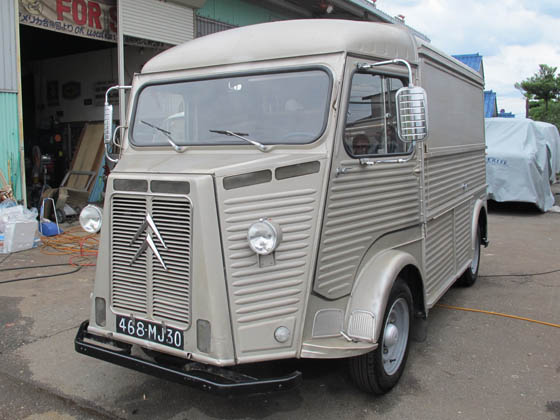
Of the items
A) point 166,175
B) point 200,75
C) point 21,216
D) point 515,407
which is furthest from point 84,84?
point 515,407

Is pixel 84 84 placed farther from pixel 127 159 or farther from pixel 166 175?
pixel 166 175

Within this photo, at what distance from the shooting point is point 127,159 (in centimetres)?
374

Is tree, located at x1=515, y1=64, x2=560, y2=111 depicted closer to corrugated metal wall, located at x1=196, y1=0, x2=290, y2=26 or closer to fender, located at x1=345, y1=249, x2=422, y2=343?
corrugated metal wall, located at x1=196, y1=0, x2=290, y2=26

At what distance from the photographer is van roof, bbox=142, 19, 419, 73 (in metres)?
3.45

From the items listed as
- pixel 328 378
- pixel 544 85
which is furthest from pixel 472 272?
pixel 544 85

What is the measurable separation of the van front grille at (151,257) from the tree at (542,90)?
1176 inches

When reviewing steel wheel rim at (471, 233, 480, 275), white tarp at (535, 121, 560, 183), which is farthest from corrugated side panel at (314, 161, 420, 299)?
white tarp at (535, 121, 560, 183)

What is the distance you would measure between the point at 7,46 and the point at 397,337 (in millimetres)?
7812

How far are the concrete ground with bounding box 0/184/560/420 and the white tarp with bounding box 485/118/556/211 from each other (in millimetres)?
7257

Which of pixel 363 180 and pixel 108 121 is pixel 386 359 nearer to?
pixel 363 180

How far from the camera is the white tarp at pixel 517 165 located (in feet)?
41.5

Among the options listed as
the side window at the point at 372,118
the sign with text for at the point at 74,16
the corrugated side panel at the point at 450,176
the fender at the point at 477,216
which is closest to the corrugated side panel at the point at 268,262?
the side window at the point at 372,118

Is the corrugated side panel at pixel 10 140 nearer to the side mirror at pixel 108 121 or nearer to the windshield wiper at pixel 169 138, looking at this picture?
the side mirror at pixel 108 121

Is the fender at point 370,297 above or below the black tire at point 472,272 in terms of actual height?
above
